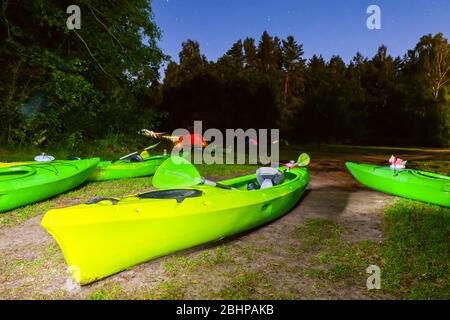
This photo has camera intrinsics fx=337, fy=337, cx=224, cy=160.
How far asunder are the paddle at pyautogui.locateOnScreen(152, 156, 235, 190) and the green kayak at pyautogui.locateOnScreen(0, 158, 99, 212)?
3.13 m

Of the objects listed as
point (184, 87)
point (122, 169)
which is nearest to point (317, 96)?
point (184, 87)

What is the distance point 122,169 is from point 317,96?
25.8 m

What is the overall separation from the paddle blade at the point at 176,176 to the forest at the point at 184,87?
9621 mm

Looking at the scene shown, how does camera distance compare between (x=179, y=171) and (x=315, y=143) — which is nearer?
(x=179, y=171)

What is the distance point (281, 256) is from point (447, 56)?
A: 40.4 meters

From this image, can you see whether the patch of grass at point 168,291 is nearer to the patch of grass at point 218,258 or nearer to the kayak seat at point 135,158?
the patch of grass at point 218,258

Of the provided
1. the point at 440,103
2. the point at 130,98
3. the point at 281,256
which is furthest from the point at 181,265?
the point at 440,103

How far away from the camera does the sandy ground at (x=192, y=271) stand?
12.3 feet

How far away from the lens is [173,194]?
4719mm

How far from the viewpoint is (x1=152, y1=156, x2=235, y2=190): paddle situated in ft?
17.8

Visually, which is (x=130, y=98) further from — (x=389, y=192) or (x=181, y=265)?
(x=181, y=265)

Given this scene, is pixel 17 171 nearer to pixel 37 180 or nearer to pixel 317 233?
pixel 37 180

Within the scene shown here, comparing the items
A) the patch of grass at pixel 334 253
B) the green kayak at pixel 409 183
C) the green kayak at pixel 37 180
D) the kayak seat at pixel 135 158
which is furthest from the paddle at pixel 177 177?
the kayak seat at pixel 135 158

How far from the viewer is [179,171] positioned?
5.64 m
